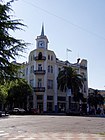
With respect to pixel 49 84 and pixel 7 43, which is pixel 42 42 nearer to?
pixel 49 84

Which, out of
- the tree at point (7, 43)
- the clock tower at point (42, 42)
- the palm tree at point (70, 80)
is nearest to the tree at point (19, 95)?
the palm tree at point (70, 80)

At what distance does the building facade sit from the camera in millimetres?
78750

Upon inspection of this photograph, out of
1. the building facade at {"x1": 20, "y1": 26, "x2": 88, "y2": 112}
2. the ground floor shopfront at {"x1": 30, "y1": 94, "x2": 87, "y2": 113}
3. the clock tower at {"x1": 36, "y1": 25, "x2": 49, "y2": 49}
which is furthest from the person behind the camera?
the clock tower at {"x1": 36, "y1": 25, "x2": 49, "y2": 49}

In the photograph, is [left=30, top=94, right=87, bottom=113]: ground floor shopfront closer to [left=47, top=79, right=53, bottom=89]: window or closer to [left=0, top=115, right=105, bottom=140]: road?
[left=47, top=79, right=53, bottom=89]: window

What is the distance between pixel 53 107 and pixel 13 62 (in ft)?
234

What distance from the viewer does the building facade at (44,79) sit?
78.8m

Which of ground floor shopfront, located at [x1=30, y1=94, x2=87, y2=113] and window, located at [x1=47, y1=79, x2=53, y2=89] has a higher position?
window, located at [x1=47, y1=79, x2=53, y2=89]

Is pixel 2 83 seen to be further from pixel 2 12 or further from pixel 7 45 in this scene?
pixel 2 12

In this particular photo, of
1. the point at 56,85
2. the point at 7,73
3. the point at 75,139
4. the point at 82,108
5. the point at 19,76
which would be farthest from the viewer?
the point at 82,108

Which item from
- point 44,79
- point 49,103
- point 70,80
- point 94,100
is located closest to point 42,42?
point 44,79

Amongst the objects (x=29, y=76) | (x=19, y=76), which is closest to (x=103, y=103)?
(x=29, y=76)

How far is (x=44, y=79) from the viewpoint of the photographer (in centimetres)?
7988

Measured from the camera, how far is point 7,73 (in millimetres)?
8352

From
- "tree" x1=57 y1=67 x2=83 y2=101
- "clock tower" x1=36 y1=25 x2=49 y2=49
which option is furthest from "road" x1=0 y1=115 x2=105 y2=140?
"clock tower" x1=36 y1=25 x2=49 y2=49
